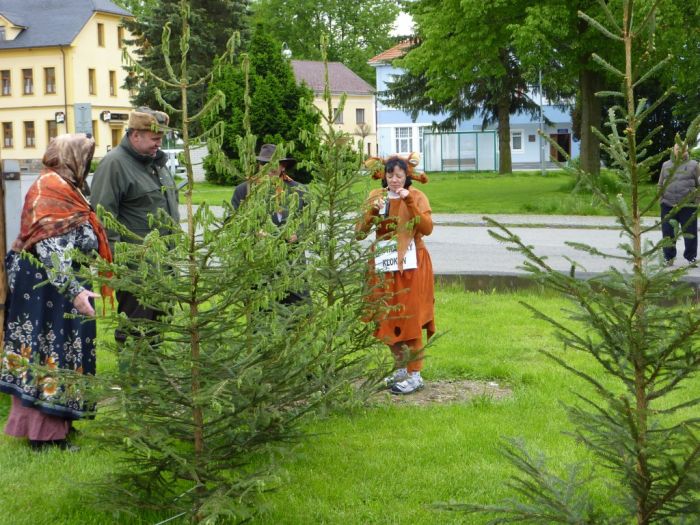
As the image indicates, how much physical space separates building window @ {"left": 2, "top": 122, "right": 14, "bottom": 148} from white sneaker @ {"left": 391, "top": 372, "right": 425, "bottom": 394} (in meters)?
71.1

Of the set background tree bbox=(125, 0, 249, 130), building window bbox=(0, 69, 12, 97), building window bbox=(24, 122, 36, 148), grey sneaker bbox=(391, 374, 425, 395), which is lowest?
grey sneaker bbox=(391, 374, 425, 395)

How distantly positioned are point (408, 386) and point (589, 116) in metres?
24.3

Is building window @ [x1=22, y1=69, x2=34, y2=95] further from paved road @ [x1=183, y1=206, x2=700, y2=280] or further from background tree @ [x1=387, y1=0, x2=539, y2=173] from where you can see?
paved road @ [x1=183, y1=206, x2=700, y2=280]

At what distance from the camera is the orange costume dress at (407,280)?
7.34 m

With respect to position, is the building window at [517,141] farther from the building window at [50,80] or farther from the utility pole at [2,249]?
the utility pole at [2,249]

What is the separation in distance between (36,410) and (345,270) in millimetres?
2126

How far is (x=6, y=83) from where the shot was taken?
7356 cm

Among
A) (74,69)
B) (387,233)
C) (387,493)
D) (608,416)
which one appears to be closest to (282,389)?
(387,493)

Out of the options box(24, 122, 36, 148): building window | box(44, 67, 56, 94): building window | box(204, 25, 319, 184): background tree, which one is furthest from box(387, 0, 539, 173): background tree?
box(24, 122, 36, 148): building window

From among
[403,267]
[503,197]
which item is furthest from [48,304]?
[503,197]

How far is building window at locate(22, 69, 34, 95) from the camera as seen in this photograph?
238ft

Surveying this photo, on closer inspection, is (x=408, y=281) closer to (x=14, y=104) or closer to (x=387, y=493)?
(x=387, y=493)

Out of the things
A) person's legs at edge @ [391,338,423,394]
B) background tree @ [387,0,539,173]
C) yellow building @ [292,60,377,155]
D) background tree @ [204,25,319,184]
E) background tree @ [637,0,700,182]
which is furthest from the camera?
yellow building @ [292,60,377,155]

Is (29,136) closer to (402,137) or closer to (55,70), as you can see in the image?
(55,70)
